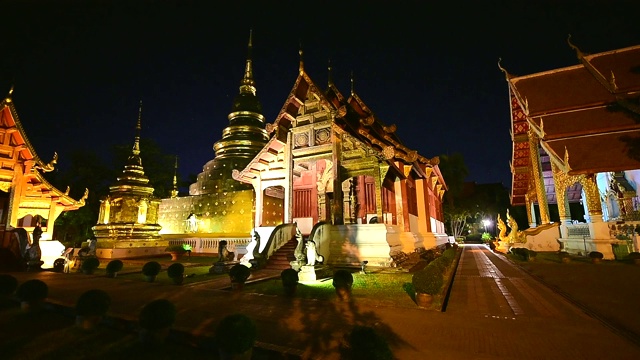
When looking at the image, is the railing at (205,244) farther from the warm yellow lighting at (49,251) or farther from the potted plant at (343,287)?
the potted plant at (343,287)

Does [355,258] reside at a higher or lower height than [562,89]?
lower

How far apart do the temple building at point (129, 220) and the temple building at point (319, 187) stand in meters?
1.90

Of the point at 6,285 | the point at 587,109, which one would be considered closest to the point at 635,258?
the point at 587,109

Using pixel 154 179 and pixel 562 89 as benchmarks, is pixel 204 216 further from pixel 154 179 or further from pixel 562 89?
pixel 562 89

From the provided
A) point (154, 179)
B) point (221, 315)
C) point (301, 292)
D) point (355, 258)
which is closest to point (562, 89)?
point (355, 258)

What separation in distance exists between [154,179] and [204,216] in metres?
14.9

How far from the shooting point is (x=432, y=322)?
4559mm

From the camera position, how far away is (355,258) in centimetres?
1151

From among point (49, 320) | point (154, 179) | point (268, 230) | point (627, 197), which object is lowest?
point (49, 320)

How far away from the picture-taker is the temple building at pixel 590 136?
1366 centimetres

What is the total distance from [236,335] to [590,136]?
18.4 metres

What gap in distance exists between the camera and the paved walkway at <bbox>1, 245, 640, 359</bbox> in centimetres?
348

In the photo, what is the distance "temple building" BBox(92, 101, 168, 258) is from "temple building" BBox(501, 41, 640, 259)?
78.3 ft

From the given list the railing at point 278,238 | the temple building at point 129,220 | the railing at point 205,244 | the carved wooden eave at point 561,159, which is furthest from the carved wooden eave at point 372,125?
the temple building at point 129,220
